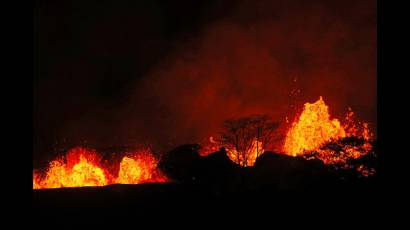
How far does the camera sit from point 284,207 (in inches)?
759

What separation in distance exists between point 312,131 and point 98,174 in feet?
49.4

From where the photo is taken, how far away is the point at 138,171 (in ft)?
102

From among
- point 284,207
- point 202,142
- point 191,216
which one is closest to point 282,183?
point 284,207

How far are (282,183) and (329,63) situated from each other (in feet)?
72.1

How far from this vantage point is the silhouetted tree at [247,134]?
35.5m

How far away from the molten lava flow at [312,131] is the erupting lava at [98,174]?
1034 centimetres

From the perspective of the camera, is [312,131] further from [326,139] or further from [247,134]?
[247,134]

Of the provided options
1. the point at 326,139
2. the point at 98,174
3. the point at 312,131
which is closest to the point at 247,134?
the point at 312,131

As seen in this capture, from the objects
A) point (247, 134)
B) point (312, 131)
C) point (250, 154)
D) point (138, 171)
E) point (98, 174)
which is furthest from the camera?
point (247, 134)

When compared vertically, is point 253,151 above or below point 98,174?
above

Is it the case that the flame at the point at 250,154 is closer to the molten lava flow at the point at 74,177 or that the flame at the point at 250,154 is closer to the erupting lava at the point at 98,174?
the erupting lava at the point at 98,174

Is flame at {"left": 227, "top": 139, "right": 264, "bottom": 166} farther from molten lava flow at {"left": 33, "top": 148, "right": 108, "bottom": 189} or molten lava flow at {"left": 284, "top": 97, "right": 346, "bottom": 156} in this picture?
molten lava flow at {"left": 33, "top": 148, "right": 108, "bottom": 189}

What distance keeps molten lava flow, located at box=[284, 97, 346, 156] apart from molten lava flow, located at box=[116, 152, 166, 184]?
10.0 metres

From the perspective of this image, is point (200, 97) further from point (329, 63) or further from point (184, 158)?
point (184, 158)
